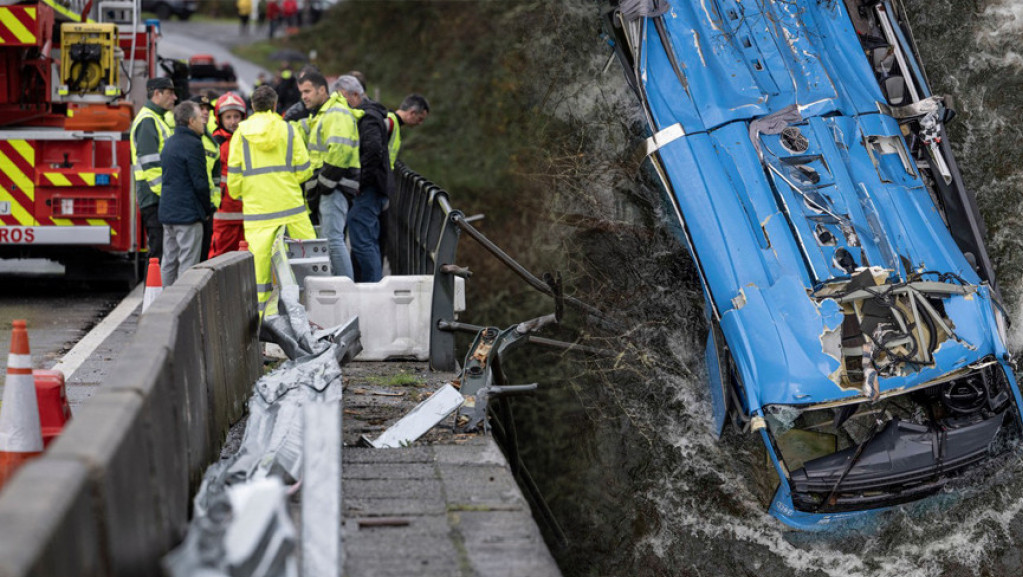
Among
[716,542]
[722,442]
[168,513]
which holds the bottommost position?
[716,542]

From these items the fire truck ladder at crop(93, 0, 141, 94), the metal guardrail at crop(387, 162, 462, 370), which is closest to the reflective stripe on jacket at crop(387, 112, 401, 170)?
the metal guardrail at crop(387, 162, 462, 370)

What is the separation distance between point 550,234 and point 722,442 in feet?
18.4

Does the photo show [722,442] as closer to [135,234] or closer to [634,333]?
[634,333]

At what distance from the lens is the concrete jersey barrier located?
2.54 metres

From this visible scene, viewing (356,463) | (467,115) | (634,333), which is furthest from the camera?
(467,115)

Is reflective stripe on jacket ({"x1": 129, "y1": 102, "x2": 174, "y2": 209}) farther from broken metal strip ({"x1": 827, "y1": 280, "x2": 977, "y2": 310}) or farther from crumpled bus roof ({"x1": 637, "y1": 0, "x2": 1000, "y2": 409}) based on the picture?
broken metal strip ({"x1": 827, "y1": 280, "x2": 977, "y2": 310})

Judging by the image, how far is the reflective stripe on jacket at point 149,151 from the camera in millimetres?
9617

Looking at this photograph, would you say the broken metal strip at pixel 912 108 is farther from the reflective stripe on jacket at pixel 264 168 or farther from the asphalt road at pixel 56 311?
the asphalt road at pixel 56 311

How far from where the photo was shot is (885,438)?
685cm

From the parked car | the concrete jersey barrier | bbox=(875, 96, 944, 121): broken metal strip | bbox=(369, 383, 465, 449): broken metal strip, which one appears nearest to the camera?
the concrete jersey barrier

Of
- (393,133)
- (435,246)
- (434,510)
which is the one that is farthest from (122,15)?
(434,510)

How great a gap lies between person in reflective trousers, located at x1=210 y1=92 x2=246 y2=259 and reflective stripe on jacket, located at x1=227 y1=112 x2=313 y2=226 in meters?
0.41

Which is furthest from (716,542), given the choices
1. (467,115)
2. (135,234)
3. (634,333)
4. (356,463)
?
(467,115)

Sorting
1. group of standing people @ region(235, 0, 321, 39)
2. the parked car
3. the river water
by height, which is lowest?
the river water
